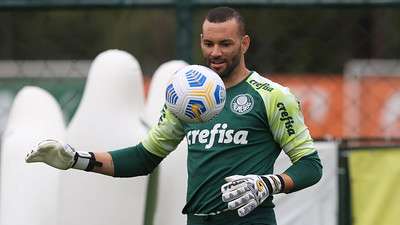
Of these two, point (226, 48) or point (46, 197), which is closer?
point (226, 48)

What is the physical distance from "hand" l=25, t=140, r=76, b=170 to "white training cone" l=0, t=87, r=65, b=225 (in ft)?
5.29

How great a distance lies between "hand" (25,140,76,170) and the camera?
5.16 meters

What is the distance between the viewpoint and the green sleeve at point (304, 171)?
515cm

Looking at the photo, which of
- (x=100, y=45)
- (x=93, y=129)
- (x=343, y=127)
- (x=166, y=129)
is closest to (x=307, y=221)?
(x=93, y=129)

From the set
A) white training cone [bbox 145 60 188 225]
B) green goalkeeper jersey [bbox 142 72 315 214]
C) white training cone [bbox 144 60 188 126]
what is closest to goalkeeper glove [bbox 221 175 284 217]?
green goalkeeper jersey [bbox 142 72 315 214]

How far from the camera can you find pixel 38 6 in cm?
842

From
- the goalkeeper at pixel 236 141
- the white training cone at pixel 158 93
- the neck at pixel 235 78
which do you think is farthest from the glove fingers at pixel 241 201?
the white training cone at pixel 158 93

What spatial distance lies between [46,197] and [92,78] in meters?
0.81

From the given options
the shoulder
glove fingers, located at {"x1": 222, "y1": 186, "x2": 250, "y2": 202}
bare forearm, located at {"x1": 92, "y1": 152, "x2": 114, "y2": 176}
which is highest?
the shoulder

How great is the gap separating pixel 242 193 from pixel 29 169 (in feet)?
8.35

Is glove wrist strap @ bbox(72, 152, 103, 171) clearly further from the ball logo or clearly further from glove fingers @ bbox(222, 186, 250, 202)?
glove fingers @ bbox(222, 186, 250, 202)

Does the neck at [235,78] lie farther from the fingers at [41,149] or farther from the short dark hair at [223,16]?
the fingers at [41,149]

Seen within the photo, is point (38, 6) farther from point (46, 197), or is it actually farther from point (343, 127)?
point (343, 127)

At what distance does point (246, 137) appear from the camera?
520 centimetres
